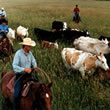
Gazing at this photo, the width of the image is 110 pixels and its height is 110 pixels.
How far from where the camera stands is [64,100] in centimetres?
630

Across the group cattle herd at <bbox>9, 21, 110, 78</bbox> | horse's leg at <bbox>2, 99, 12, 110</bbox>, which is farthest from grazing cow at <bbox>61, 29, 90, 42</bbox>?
horse's leg at <bbox>2, 99, 12, 110</bbox>

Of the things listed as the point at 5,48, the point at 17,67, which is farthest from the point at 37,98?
the point at 5,48

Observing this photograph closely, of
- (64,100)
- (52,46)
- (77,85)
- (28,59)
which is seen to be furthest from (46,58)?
(28,59)

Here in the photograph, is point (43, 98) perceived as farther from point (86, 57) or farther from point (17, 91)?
point (86, 57)

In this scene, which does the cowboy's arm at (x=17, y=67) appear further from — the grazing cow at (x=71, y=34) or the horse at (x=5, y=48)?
the grazing cow at (x=71, y=34)

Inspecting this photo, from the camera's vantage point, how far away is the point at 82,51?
891 centimetres

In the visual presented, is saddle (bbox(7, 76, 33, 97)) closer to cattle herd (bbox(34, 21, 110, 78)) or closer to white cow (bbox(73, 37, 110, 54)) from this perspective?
cattle herd (bbox(34, 21, 110, 78))

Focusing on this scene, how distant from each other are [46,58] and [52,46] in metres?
2.13

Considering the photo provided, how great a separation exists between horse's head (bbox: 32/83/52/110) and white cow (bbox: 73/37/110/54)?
6742mm

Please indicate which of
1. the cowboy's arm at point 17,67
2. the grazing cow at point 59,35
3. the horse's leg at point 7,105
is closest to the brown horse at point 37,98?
the cowboy's arm at point 17,67

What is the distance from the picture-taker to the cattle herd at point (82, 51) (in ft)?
26.0

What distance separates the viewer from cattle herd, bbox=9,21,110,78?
792 centimetres

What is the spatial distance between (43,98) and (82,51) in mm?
5065

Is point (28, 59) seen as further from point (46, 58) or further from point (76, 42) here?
point (76, 42)
